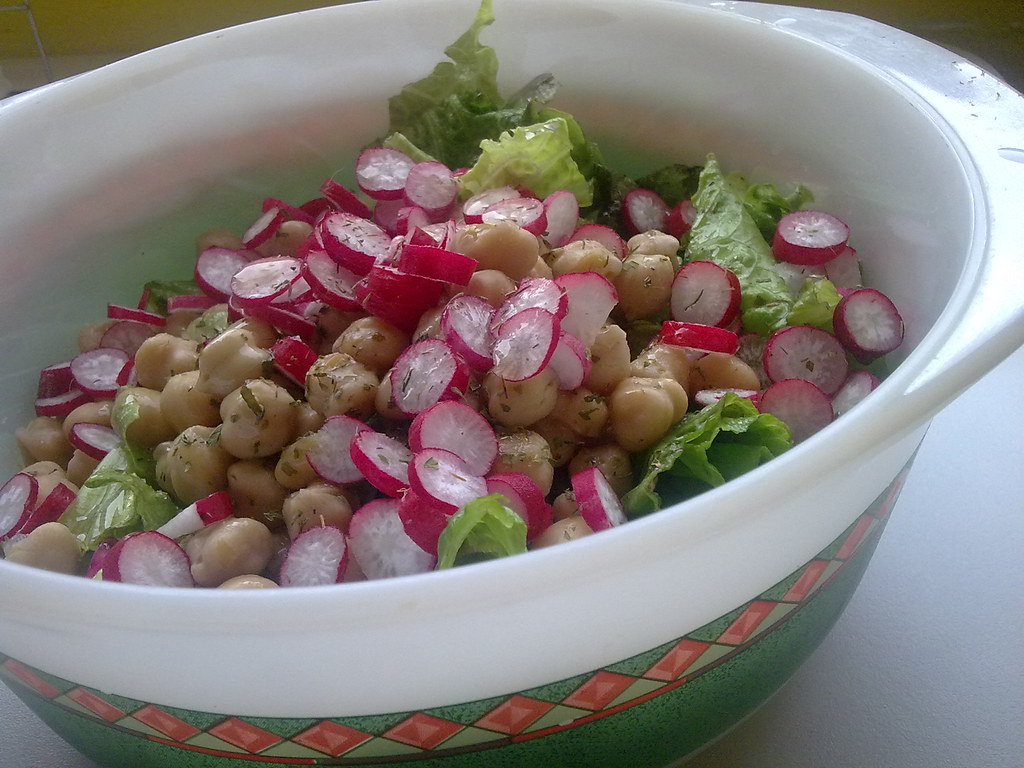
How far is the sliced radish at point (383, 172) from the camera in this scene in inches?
45.4

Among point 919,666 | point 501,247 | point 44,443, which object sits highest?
point 501,247

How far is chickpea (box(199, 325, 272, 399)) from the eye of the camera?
36.4 inches

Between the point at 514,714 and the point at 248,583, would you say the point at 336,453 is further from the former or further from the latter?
the point at 514,714

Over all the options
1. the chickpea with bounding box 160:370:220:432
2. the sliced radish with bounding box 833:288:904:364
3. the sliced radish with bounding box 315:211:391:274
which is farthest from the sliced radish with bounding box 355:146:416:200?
the sliced radish with bounding box 833:288:904:364

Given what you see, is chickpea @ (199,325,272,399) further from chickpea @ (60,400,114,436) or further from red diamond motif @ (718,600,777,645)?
red diamond motif @ (718,600,777,645)

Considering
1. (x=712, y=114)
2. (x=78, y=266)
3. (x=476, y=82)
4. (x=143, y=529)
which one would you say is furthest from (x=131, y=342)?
(x=712, y=114)

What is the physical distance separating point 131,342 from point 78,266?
119mm

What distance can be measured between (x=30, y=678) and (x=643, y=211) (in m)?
0.86

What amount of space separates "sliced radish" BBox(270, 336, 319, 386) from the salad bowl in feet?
1.20

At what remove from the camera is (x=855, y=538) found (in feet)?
2.41

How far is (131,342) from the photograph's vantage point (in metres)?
1.16

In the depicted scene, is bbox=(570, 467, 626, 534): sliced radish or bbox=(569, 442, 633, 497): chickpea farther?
bbox=(569, 442, 633, 497): chickpea

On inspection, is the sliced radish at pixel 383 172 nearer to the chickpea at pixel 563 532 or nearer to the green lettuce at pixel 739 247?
the green lettuce at pixel 739 247

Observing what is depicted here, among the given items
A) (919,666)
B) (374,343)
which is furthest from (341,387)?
(919,666)
